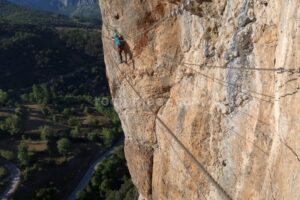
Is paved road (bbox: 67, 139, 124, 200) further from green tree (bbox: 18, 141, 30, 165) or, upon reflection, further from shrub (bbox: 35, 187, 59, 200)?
green tree (bbox: 18, 141, 30, 165)

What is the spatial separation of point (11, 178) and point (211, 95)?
4361 cm

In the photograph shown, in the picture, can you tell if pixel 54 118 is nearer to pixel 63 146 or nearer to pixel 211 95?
pixel 63 146

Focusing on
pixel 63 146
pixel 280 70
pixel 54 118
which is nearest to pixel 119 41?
pixel 280 70

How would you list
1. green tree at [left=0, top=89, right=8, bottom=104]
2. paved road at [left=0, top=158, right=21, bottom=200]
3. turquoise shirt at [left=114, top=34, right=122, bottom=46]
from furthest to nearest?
green tree at [left=0, top=89, right=8, bottom=104] → paved road at [left=0, top=158, right=21, bottom=200] → turquoise shirt at [left=114, top=34, right=122, bottom=46]

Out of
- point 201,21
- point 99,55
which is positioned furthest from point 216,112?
point 99,55

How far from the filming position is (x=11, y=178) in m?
49.3

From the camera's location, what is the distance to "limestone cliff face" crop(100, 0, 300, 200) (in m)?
7.51

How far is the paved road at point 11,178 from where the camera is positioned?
4633 centimetres

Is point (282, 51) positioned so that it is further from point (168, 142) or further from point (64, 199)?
point (64, 199)

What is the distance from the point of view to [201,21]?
11172mm

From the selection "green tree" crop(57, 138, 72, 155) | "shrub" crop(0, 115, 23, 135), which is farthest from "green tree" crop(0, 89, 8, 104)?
"green tree" crop(57, 138, 72, 155)

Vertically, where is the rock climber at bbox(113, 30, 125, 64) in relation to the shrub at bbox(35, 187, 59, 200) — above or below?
above

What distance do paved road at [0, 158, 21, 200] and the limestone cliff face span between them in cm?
3322

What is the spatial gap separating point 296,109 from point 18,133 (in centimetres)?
5761
